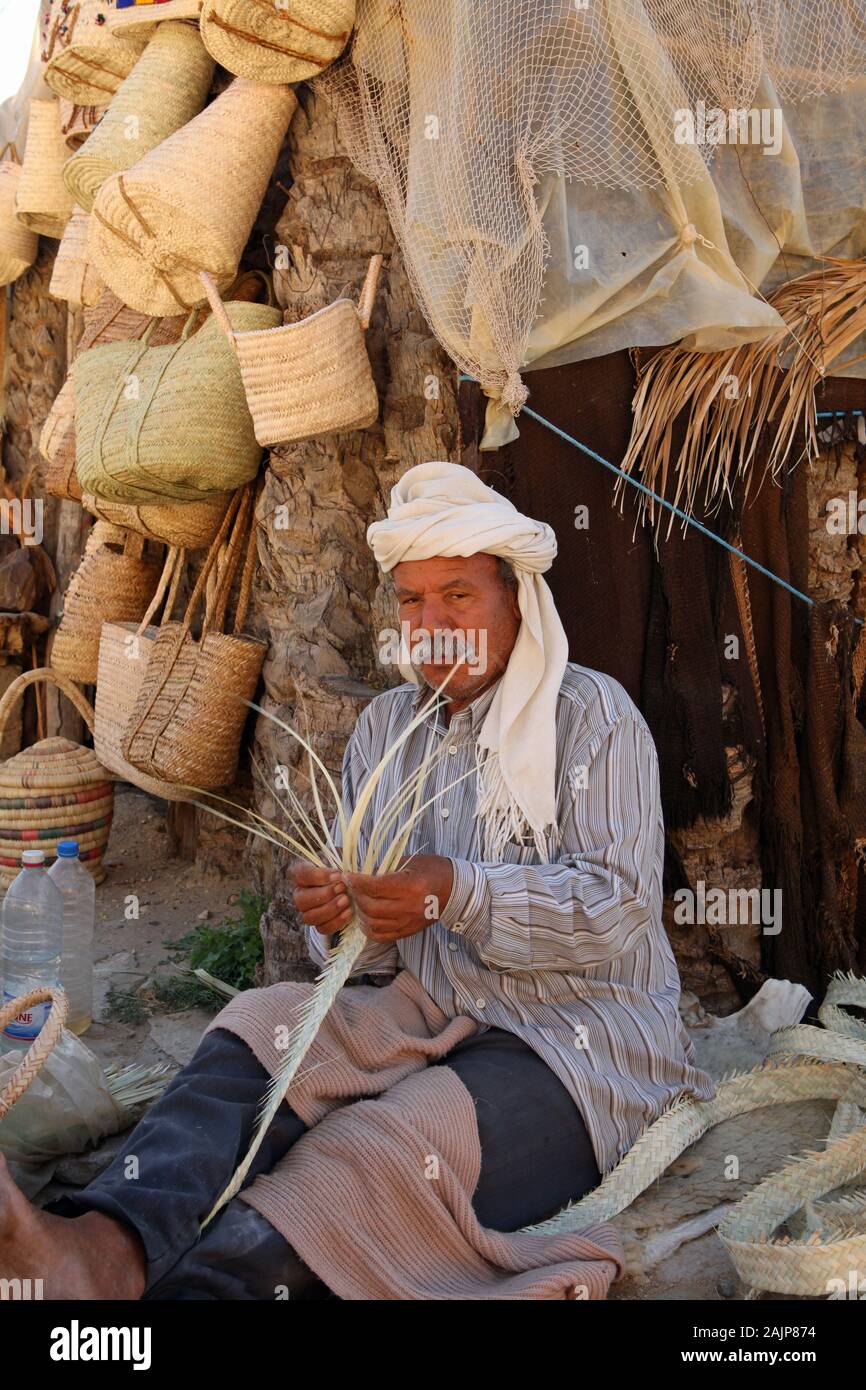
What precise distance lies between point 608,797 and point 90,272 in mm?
3484

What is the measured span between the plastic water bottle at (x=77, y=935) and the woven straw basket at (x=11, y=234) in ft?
11.2

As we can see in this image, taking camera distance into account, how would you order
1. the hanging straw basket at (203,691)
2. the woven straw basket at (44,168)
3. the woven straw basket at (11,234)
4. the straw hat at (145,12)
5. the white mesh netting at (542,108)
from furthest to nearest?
the woven straw basket at (11,234) < the woven straw basket at (44,168) < the hanging straw basket at (203,691) < the straw hat at (145,12) < the white mesh netting at (542,108)

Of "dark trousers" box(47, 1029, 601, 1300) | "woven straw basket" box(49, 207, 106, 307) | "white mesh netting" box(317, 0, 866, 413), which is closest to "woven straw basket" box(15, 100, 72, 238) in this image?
"woven straw basket" box(49, 207, 106, 307)

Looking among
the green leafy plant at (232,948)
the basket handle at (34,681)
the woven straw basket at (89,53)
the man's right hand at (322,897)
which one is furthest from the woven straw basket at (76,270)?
the man's right hand at (322,897)

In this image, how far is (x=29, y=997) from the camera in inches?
94.1

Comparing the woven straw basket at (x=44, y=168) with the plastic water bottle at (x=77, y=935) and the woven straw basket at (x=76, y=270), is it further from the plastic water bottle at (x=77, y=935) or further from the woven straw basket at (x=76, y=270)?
the plastic water bottle at (x=77, y=935)

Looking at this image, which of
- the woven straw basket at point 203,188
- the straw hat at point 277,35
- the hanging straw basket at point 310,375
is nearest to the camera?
the straw hat at point 277,35

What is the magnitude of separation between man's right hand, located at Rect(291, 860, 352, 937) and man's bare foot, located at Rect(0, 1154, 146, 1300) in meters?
0.62

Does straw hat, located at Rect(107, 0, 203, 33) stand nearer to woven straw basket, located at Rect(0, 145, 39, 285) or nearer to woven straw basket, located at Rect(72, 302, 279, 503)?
woven straw basket, located at Rect(72, 302, 279, 503)

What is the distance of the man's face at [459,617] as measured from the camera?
8.34 ft

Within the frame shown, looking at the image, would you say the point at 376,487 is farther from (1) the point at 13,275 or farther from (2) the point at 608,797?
(1) the point at 13,275

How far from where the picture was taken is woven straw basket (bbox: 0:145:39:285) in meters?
5.73

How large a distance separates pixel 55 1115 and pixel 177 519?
6.87 ft
